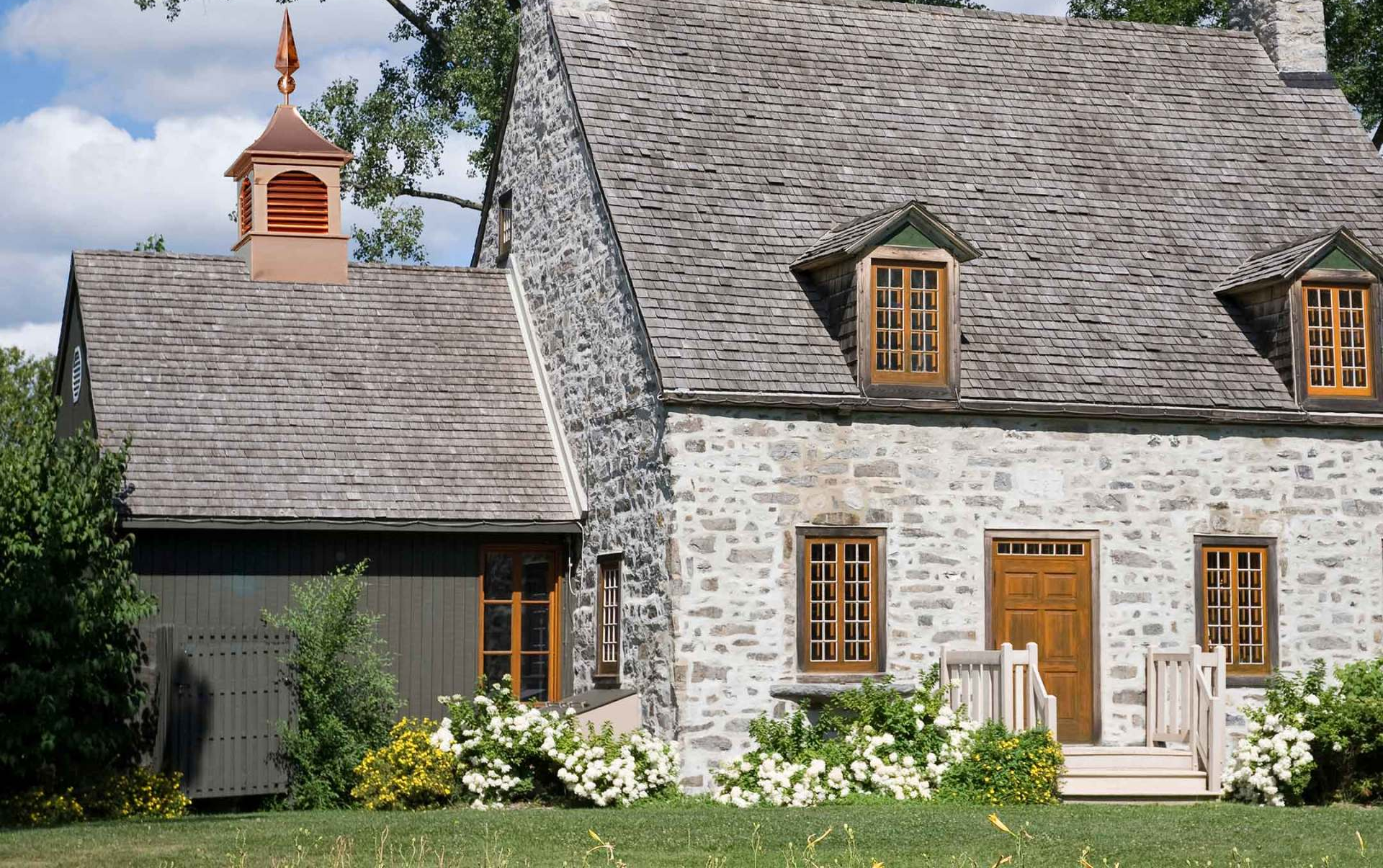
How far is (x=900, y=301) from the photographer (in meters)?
17.9

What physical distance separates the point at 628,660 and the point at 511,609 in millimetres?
1865

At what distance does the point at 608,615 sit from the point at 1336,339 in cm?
804

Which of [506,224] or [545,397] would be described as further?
[506,224]

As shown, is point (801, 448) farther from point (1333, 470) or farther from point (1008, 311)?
point (1333, 470)

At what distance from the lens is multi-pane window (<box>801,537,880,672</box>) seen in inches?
Result: 682

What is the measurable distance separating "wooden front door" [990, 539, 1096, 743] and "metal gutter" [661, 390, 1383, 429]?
1291mm

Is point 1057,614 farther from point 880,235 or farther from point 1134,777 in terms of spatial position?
point 880,235

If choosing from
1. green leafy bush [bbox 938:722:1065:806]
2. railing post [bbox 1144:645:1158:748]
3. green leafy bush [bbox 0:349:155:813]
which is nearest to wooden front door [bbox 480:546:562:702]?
green leafy bush [bbox 0:349:155:813]

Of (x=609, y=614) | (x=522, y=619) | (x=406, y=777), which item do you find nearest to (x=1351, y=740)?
(x=609, y=614)

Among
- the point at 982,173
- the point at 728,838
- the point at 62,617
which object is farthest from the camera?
the point at 982,173

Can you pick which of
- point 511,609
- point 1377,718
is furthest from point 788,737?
point 1377,718

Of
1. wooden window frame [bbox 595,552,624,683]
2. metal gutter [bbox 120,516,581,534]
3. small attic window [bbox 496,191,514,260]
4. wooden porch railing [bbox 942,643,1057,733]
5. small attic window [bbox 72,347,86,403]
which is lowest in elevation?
wooden porch railing [bbox 942,643,1057,733]

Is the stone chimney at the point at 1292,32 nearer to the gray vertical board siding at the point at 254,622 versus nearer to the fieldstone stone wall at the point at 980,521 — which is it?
the fieldstone stone wall at the point at 980,521

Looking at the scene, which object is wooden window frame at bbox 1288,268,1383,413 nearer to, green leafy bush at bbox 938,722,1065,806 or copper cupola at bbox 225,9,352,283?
green leafy bush at bbox 938,722,1065,806
